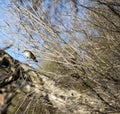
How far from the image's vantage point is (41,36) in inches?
227

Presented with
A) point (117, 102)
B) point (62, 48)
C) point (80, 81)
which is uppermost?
point (62, 48)

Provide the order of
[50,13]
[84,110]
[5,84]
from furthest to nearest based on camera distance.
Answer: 1. [5,84]
2. [50,13]
3. [84,110]

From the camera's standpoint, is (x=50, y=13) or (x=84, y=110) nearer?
(x=84, y=110)

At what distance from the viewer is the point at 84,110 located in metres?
6.02

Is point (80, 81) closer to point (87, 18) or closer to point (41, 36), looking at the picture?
point (41, 36)

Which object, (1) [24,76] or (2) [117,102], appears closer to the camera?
(2) [117,102]

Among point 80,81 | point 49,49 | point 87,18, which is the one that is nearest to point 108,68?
point 80,81

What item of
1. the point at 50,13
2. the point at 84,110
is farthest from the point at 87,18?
the point at 84,110

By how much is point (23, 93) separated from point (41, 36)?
1843mm

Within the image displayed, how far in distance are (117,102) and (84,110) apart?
57cm

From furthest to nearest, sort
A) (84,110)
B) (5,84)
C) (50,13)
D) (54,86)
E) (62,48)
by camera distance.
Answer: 1. (5,84)
2. (54,86)
3. (50,13)
4. (84,110)
5. (62,48)

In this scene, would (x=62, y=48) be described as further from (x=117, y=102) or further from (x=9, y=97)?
(x=9, y=97)

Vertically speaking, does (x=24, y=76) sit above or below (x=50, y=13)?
below

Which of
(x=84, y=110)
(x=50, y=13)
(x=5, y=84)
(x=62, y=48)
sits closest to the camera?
(x=62, y=48)
